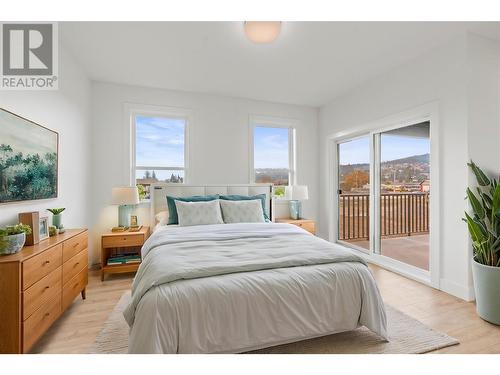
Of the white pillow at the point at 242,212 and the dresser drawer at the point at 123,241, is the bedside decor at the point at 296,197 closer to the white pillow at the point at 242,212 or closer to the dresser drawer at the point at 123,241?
the white pillow at the point at 242,212

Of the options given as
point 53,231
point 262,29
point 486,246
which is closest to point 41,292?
point 53,231

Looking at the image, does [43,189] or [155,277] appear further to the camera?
[43,189]

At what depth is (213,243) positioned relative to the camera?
7.32ft

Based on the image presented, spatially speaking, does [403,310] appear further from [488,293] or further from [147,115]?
[147,115]

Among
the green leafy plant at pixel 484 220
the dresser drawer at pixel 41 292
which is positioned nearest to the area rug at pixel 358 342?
the dresser drawer at pixel 41 292

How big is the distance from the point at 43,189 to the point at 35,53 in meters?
1.28

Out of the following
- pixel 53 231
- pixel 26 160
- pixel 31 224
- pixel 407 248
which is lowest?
pixel 407 248

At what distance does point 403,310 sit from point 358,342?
0.83 m

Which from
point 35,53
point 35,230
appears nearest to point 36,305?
point 35,230

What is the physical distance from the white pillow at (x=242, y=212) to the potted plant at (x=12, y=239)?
2.00 m

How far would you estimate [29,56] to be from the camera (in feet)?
7.60

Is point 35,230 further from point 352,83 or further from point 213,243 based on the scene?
point 352,83

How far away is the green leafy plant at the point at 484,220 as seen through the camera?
2.22 meters

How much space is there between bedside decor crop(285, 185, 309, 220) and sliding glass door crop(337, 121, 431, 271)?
2.57 feet
